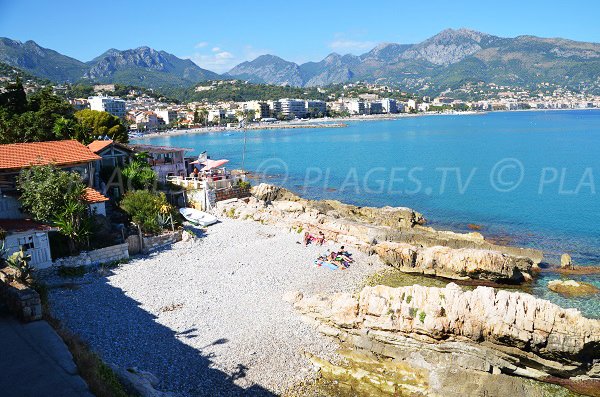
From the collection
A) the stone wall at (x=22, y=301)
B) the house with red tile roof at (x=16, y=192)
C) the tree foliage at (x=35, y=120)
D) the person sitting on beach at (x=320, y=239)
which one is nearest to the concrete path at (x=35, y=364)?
the stone wall at (x=22, y=301)

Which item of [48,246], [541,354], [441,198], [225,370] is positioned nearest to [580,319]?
[541,354]

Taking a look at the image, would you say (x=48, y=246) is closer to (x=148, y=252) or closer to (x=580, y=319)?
(x=148, y=252)

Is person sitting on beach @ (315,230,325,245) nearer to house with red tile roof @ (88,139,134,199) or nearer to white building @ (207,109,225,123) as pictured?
house with red tile roof @ (88,139,134,199)

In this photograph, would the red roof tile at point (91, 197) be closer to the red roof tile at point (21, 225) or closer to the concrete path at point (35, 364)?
the red roof tile at point (21, 225)

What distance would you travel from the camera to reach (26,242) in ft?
58.6

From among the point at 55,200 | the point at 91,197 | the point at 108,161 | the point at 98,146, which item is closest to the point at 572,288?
the point at 91,197

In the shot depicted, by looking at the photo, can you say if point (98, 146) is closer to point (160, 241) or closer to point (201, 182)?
point (201, 182)

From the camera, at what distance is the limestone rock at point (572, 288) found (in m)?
18.7

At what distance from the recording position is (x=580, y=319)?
12.6 m

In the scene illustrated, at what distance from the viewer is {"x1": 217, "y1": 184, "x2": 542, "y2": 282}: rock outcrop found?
20.4 m

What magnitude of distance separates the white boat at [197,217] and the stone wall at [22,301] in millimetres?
16356

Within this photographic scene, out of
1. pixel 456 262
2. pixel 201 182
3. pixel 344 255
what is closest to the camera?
pixel 456 262

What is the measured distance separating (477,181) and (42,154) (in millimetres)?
42943

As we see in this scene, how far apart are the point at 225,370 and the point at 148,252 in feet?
35.6
